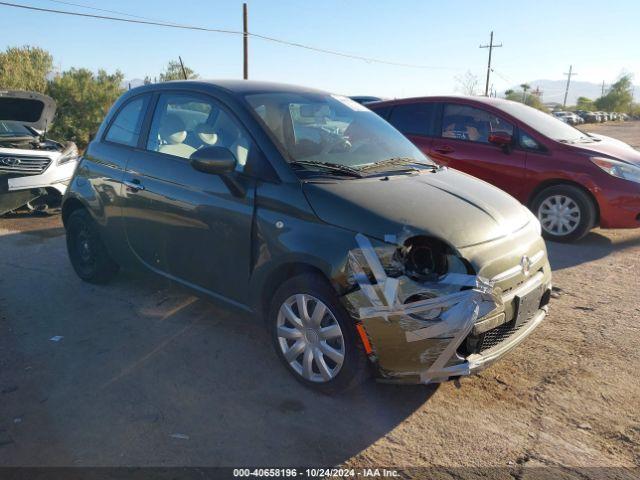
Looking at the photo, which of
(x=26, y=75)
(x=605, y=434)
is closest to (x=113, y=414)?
(x=605, y=434)

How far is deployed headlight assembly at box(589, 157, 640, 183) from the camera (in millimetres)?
6078

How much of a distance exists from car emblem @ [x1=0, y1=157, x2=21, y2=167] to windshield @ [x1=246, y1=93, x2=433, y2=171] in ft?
16.6

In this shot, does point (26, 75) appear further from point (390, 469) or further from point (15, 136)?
point (390, 469)

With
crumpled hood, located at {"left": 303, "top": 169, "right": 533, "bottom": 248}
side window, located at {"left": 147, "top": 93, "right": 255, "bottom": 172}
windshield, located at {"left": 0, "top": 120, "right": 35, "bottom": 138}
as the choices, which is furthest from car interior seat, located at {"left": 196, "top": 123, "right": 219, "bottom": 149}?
windshield, located at {"left": 0, "top": 120, "right": 35, "bottom": 138}

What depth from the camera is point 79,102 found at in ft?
66.1

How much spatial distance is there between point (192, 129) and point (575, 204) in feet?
15.2

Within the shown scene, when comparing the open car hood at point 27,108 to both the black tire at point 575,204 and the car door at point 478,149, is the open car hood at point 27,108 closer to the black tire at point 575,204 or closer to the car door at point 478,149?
the car door at point 478,149

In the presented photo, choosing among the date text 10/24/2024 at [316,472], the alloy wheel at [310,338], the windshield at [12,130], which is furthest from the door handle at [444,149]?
the windshield at [12,130]

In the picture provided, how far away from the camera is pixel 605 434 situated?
278cm

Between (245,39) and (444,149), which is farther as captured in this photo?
(245,39)

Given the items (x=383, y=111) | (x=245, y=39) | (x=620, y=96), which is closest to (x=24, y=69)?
(x=245, y=39)

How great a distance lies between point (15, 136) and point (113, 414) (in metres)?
6.70

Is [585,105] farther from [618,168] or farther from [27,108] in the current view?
[27,108]

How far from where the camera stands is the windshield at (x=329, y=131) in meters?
3.49
